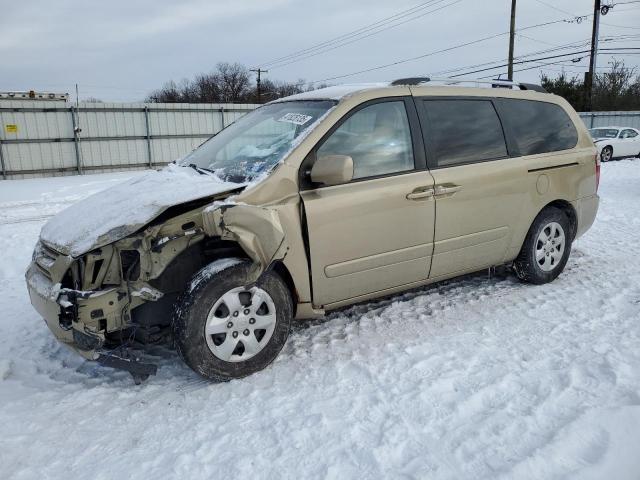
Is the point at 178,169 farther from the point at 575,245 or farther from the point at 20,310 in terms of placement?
the point at 575,245

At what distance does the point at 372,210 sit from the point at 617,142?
1936 centimetres

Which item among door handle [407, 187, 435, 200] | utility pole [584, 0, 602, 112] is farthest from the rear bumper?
utility pole [584, 0, 602, 112]

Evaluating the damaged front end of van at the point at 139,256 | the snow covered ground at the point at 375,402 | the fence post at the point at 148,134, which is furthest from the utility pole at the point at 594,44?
the damaged front end of van at the point at 139,256

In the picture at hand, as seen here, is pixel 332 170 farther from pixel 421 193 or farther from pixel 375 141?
pixel 421 193

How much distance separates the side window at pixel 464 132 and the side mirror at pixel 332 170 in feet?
3.12

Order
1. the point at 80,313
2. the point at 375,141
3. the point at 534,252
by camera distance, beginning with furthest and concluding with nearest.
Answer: the point at 534,252, the point at 375,141, the point at 80,313

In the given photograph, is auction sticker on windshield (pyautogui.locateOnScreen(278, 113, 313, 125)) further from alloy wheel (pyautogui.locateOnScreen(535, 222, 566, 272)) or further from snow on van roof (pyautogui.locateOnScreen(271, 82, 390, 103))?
alloy wheel (pyautogui.locateOnScreen(535, 222, 566, 272))

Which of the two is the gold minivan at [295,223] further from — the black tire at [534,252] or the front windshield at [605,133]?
the front windshield at [605,133]

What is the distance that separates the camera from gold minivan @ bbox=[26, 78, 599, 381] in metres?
2.94

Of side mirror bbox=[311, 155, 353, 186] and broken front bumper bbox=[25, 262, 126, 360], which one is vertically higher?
side mirror bbox=[311, 155, 353, 186]

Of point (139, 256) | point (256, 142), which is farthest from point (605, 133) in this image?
point (139, 256)

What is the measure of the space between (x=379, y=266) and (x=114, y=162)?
1627 centimetres

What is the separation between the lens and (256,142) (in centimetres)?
375

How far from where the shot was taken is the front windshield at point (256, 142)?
3430 mm
